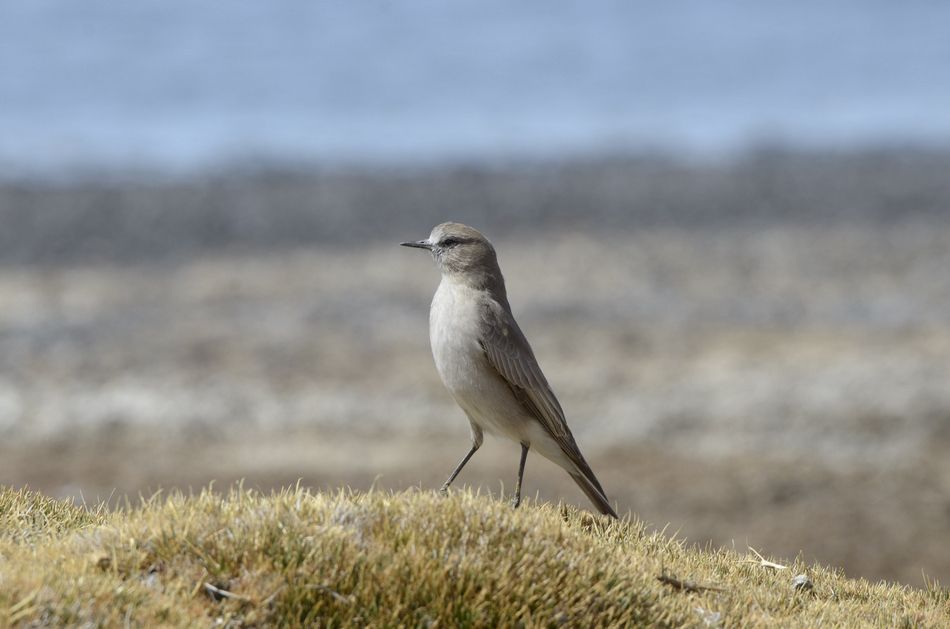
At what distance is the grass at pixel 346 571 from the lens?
6129mm

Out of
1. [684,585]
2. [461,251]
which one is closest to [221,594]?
[684,585]

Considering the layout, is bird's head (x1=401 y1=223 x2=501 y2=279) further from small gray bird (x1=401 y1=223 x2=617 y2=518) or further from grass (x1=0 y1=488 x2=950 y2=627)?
grass (x1=0 y1=488 x2=950 y2=627)

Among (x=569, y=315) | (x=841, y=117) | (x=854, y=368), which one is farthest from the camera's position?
(x=841, y=117)

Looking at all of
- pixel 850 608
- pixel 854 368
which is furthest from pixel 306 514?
pixel 854 368

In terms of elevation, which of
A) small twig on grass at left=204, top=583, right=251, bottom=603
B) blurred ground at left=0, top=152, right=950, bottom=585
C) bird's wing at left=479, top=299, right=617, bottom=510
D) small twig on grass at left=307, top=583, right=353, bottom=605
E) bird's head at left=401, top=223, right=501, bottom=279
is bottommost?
blurred ground at left=0, top=152, right=950, bottom=585

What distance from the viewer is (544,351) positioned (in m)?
23.0

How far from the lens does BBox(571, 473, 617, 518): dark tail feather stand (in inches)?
340

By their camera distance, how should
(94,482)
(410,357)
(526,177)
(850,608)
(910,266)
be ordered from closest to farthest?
1. (850,608)
2. (94,482)
3. (410,357)
4. (910,266)
5. (526,177)

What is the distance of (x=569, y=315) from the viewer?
2566 centimetres

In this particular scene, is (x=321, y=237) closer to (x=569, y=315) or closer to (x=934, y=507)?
(x=569, y=315)

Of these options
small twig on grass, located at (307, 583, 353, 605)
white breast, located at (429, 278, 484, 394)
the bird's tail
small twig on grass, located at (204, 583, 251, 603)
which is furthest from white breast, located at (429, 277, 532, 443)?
small twig on grass, located at (204, 583, 251, 603)

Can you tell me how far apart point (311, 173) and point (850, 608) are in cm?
4041

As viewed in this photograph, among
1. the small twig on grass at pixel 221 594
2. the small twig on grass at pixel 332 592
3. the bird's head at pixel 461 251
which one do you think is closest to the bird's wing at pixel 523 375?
the bird's head at pixel 461 251

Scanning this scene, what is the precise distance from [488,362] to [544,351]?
14.6 meters
